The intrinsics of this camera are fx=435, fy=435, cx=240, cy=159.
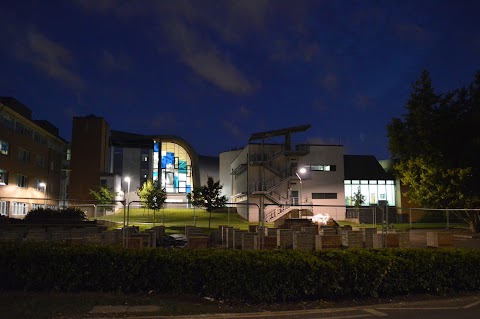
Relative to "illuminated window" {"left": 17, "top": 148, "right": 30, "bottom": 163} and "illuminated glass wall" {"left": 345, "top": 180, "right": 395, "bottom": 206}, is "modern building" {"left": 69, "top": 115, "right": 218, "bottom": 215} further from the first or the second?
"illuminated glass wall" {"left": 345, "top": 180, "right": 395, "bottom": 206}

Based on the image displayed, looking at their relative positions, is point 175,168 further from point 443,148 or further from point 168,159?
point 443,148

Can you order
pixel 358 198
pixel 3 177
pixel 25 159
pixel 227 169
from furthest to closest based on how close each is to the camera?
pixel 227 169 < pixel 358 198 < pixel 25 159 < pixel 3 177

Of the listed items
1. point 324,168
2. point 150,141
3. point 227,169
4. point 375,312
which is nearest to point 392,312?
point 375,312

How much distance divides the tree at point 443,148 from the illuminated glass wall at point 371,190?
22.4 meters

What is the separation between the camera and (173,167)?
3216 inches

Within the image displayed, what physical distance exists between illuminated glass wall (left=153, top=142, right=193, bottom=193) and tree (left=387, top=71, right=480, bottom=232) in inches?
2016

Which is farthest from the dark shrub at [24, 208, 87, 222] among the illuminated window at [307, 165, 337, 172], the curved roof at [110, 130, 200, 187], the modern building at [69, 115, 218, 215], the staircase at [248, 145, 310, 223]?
the curved roof at [110, 130, 200, 187]

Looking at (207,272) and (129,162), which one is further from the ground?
(129,162)

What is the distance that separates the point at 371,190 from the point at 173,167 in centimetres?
3759

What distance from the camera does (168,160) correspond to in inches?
3211

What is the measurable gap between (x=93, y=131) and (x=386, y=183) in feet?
140

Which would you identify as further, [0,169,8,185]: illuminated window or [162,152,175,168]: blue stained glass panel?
[162,152,175,168]: blue stained glass panel

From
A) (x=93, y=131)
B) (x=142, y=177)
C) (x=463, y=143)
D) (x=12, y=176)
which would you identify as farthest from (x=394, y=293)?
(x=142, y=177)

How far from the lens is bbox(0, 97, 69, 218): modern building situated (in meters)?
44.6
